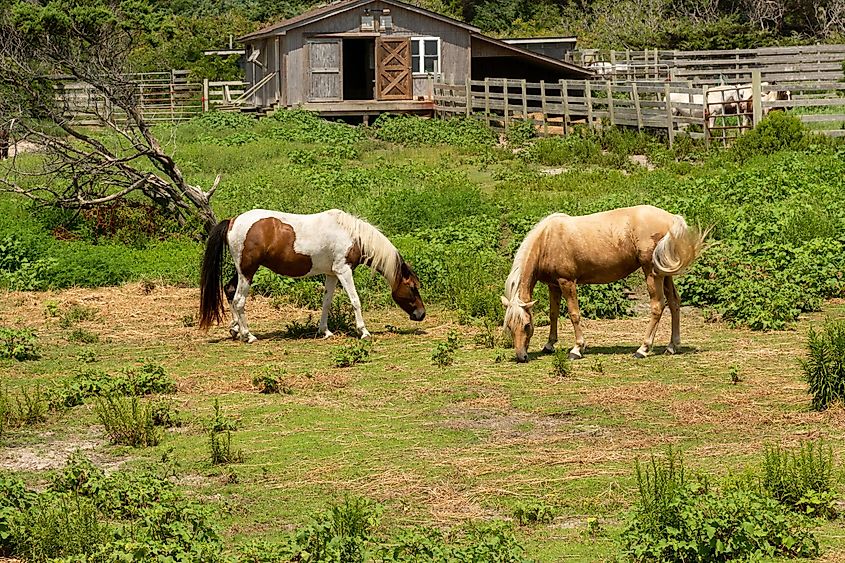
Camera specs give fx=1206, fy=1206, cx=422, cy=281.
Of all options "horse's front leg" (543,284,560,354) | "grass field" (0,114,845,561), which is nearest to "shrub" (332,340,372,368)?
"grass field" (0,114,845,561)

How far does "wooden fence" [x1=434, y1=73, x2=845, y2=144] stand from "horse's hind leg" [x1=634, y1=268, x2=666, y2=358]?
13.8 metres

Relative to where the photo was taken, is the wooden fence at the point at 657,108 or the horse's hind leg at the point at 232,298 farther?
the wooden fence at the point at 657,108

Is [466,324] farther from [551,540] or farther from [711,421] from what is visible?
[551,540]

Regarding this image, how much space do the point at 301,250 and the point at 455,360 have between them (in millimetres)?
2704

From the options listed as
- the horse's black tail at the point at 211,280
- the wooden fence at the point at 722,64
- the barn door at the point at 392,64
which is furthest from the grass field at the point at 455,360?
the wooden fence at the point at 722,64

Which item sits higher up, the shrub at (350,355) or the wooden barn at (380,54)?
the wooden barn at (380,54)

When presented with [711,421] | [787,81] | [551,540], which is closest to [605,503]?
[551,540]

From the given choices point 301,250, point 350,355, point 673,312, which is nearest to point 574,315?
point 673,312

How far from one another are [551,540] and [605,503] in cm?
75

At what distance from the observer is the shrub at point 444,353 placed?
40.5 feet

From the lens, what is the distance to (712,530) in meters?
6.22

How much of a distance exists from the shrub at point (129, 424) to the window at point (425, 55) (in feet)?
90.8

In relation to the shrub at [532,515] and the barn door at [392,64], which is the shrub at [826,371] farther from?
the barn door at [392,64]

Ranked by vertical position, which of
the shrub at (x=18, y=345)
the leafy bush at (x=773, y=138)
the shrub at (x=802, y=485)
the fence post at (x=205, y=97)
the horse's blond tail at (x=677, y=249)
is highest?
the fence post at (x=205, y=97)
